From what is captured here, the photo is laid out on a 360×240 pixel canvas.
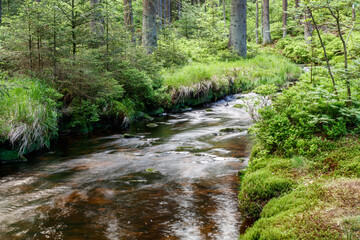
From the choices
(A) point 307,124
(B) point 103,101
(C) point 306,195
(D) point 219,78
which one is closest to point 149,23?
(D) point 219,78

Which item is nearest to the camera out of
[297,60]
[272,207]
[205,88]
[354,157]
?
[272,207]

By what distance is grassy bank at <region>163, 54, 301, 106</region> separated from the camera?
1233cm

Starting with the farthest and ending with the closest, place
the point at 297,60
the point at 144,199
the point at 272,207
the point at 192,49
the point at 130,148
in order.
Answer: the point at 297,60 < the point at 192,49 < the point at 130,148 < the point at 144,199 < the point at 272,207

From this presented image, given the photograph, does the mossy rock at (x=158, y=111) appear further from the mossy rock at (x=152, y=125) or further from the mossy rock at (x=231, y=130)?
the mossy rock at (x=231, y=130)

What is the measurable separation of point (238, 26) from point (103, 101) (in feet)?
41.0

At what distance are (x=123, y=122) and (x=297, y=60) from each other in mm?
17862

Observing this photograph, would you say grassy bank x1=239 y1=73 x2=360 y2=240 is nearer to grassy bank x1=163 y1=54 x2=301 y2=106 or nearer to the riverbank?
the riverbank

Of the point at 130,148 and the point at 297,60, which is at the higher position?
the point at 297,60

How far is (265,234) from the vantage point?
299 centimetres

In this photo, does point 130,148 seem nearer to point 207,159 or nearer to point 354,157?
point 207,159

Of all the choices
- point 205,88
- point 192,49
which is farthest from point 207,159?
point 192,49

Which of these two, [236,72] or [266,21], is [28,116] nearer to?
[236,72]

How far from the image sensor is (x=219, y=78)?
13.7 meters

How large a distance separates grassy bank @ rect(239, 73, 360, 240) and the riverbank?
3.98 meters
